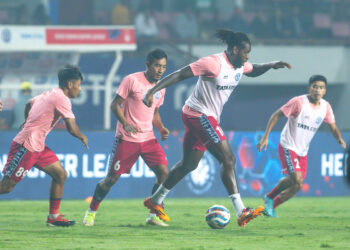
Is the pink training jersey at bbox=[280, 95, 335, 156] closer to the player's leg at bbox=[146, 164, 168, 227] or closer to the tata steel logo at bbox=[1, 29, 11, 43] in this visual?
the player's leg at bbox=[146, 164, 168, 227]

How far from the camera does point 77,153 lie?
15570 millimetres

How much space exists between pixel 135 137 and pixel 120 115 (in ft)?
1.65

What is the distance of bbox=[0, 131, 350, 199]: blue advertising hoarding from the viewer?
15.4 metres

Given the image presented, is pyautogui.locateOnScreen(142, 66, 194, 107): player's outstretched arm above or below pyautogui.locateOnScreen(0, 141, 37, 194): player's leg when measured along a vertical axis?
above

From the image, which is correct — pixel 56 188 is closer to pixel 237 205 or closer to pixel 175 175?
pixel 175 175

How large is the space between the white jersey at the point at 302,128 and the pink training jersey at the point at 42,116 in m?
3.51

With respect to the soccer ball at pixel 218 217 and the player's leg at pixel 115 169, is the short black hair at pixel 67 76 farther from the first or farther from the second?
the soccer ball at pixel 218 217

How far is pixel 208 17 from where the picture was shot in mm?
26141

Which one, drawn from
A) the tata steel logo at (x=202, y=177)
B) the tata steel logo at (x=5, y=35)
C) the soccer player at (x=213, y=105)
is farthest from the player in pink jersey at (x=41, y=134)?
the tata steel logo at (x=5, y=35)

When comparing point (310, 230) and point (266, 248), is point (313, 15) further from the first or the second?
point (266, 248)

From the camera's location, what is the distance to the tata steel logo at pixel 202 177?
52.5ft

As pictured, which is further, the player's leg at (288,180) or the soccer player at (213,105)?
the player's leg at (288,180)

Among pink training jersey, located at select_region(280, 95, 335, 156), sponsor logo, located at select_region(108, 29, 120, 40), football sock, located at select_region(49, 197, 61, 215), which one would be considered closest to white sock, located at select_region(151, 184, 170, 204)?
football sock, located at select_region(49, 197, 61, 215)

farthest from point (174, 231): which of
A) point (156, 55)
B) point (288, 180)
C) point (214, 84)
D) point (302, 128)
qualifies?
point (302, 128)
